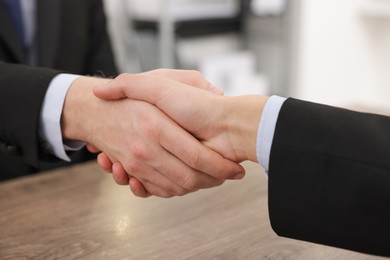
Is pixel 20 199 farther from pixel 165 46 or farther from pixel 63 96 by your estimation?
pixel 165 46

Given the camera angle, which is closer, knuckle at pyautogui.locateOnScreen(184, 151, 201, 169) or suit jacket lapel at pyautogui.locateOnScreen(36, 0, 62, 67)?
knuckle at pyautogui.locateOnScreen(184, 151, 201, 169)

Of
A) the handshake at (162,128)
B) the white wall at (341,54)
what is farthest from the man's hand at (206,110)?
the white wall at (341,54)

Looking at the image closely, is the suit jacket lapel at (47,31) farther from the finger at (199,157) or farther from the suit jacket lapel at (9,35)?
the finger at (199,157)

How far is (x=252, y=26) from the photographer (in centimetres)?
325

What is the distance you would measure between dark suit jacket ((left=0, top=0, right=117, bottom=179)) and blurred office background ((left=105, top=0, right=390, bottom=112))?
3.64 feet

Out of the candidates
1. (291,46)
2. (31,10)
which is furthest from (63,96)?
(291,46)

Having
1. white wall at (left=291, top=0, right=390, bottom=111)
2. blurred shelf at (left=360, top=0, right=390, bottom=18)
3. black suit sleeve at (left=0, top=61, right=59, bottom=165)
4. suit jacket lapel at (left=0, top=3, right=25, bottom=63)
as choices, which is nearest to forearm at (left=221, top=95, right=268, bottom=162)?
black suit sleeve at (left=0, top=61, right=59, bottom=165)

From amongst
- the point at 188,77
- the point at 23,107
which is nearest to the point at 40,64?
the point at 23,107

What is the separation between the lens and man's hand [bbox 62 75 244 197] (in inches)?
32.3

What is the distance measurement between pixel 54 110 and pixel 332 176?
50 cm

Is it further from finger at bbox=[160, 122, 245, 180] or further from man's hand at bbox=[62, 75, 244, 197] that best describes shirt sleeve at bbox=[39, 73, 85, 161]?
finger at bbox=[160, 122, 245, 180]

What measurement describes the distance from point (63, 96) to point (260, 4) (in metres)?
2.32

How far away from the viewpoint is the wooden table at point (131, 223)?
0.74 meters

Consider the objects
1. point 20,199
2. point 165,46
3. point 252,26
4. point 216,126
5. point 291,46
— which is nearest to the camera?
point 216,126
